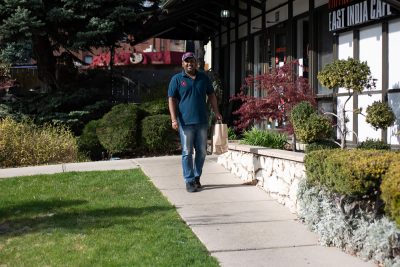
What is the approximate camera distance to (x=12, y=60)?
19.5m

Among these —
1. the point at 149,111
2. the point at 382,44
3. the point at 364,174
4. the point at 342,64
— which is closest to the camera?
the point at 364,174

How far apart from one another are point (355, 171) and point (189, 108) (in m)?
3.13

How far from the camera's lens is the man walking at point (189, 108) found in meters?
7.03

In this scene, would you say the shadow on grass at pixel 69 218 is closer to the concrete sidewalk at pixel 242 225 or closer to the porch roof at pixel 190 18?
the concrete sidewalk at pixel 242 225

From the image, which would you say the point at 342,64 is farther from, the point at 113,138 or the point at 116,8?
the point at 116,8

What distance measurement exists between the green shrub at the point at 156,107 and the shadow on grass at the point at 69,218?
6.12m

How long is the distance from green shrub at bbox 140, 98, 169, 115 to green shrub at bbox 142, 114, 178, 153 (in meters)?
0.77

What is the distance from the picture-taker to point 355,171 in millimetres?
4285

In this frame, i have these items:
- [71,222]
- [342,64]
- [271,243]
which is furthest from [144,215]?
[342,64]

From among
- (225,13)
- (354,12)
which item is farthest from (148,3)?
(354,12)

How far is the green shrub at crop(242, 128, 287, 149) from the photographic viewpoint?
836cm

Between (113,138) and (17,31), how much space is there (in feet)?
11.9

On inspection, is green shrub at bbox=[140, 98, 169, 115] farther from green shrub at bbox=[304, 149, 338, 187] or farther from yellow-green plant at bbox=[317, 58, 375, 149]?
green shrub at bbox=[304, 149, 338, 187]

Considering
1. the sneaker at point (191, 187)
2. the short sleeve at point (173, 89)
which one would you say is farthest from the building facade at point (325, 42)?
the short sleeve at point (173, 89)
